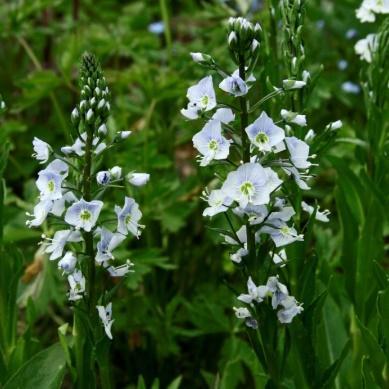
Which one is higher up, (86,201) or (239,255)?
(86,201)

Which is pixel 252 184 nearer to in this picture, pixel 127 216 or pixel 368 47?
pixel 127 216

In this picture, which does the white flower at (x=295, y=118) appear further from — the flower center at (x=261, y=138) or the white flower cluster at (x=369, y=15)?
the white flower cluster at (x=369, y=15)

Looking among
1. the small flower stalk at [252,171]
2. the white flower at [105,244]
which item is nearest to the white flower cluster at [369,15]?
the small flower stalk at [252,171]

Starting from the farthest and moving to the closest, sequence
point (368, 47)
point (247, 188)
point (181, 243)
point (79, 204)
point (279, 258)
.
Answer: point (181, 243), point (368, 47), point (279, 258), point (79, 204), point (247, 188)

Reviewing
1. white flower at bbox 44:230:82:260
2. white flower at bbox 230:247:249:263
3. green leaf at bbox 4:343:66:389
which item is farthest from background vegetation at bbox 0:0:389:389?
white flower at bbox 44:230:82:260

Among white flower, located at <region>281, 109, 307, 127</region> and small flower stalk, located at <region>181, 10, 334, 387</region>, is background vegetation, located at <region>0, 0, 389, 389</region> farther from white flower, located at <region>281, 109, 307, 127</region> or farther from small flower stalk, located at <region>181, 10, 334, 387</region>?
white flower, located at <region>281, 109, 307, 127</region>

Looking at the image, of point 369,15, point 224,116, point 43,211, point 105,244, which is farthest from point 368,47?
point 43,211

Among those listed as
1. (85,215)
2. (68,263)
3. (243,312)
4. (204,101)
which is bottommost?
(243,312)
